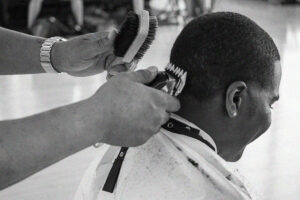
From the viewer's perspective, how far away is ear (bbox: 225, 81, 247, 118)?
1.34m

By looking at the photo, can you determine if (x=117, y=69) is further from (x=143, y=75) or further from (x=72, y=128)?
(x=72, y=128)

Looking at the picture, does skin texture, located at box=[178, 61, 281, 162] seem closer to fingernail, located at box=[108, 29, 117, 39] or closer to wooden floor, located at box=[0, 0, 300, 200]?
fingernail, located at box=[108, 29, 117, 39]

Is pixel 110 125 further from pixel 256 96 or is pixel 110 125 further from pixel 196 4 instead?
pixel 196 4

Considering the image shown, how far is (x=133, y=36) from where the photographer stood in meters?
1.29

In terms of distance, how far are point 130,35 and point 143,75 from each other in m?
0.21

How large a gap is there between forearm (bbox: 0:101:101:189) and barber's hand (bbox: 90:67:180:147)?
0.09 feet

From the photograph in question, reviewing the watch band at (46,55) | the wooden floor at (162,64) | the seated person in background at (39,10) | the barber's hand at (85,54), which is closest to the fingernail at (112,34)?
the barber's hand at (85,54)

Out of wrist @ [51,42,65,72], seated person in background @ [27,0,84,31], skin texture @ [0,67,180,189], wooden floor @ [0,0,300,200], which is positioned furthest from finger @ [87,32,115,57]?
seated person in background @ [27,0,84,31]

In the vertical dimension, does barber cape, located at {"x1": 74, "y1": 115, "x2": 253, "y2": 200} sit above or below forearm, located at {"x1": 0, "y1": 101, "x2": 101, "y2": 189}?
below

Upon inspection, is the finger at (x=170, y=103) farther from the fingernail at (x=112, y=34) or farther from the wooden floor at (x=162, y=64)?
the wooden floor at (x=162, y=64)

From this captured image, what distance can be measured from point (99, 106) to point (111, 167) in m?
0.34

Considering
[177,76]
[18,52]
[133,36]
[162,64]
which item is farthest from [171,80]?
[162,64]

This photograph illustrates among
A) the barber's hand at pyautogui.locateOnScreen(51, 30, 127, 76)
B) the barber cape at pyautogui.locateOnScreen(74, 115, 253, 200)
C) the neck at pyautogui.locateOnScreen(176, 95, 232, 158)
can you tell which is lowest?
the barber cape at pyautogui.locateOnScreen(74, 115, 253, 200)

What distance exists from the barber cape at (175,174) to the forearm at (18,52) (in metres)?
0.50
